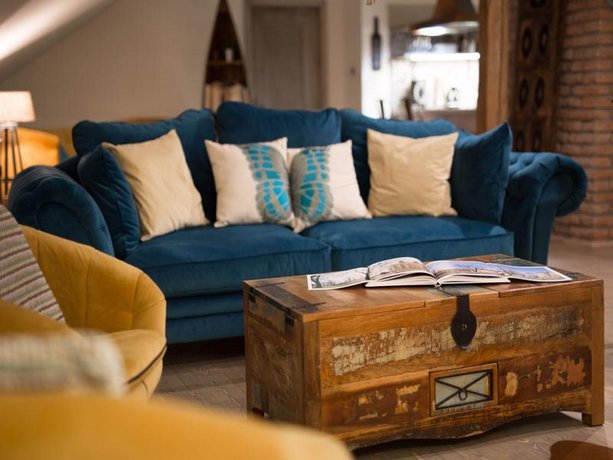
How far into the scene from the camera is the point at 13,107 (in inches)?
230

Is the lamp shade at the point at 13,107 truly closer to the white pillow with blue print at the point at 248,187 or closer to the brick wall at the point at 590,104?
the white pillow with blue print at the point at 248,187

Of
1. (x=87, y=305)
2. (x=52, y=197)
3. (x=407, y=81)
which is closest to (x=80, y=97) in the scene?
(x=407, y=81)

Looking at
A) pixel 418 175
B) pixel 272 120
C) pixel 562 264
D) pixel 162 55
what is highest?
pixel 162 55

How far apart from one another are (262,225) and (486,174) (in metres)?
1.09

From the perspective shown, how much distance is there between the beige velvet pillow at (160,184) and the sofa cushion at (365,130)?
2.88 feet

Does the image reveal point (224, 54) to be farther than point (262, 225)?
Yes

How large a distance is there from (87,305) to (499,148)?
229 centimetres

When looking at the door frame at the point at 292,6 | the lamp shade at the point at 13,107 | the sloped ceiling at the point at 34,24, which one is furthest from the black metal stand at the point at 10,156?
the door frame at the point at 292,6

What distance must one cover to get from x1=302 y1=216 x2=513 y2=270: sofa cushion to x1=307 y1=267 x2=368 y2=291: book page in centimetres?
88

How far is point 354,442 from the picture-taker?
238 cm

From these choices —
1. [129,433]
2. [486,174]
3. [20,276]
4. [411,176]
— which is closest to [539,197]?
[486,174]

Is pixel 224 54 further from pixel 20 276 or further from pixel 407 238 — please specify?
pixel 20 276

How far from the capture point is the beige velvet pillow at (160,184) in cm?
359

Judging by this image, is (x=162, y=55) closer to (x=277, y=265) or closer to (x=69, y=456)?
(x=277, y=265)
